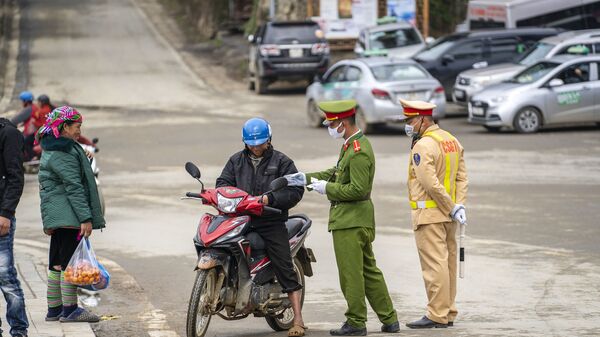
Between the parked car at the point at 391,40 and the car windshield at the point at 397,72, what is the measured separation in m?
7.53

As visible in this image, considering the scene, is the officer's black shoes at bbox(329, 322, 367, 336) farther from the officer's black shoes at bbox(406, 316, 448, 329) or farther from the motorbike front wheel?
the motorbike front wheel

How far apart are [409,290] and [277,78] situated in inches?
949

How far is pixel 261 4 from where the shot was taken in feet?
141

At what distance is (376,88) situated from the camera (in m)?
26.0

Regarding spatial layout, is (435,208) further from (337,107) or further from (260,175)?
(260,175)

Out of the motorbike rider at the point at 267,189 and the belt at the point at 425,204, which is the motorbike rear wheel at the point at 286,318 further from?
the belt at the point at 425,204

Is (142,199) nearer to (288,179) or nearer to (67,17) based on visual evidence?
(288,179)

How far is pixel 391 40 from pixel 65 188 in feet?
88.0

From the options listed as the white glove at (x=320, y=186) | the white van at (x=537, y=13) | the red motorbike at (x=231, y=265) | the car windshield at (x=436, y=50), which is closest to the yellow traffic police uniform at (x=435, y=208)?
the white glove at (x=320, y=186)

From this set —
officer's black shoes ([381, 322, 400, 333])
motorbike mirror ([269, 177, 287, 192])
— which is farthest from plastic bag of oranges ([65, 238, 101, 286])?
officer's black shoes ([381, 322, 400, 333])

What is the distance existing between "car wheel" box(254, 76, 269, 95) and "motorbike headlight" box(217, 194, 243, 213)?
85.3ft

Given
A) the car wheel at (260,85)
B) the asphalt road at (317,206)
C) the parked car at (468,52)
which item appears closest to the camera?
the asphalt road at (317,206)

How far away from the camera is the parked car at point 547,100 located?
25484 millimetres

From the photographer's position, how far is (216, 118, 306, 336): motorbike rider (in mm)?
9016
